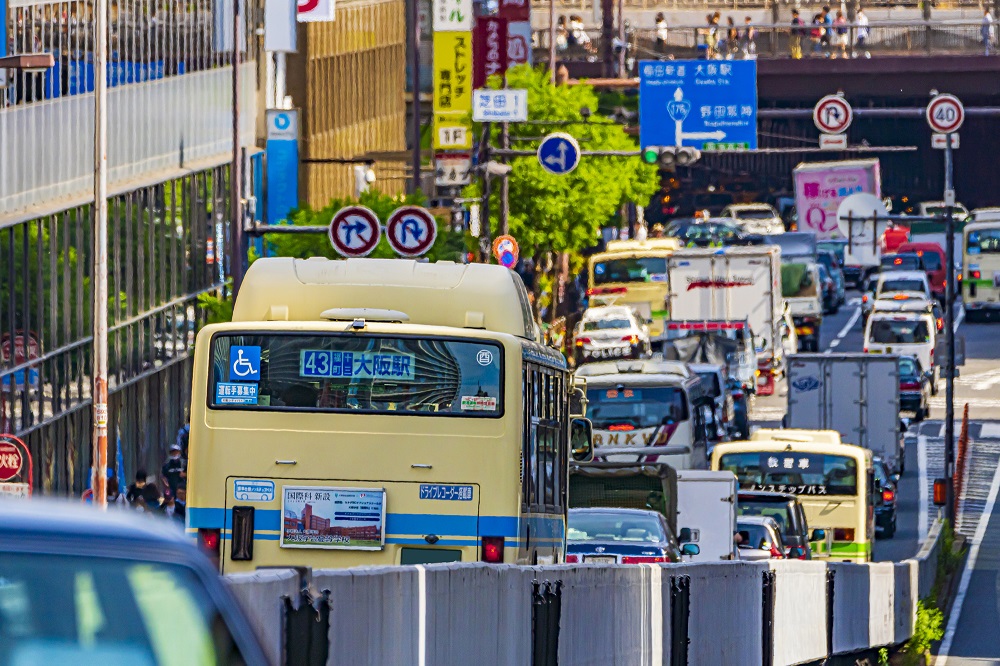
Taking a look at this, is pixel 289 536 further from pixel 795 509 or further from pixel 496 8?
pixel 496 8

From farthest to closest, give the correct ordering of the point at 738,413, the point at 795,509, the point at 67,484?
the point at 738,413
the point at 67,484
the point at 795,509

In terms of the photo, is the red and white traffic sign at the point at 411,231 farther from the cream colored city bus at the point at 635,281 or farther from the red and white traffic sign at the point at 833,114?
the cream colored city bus at the point at 635,281

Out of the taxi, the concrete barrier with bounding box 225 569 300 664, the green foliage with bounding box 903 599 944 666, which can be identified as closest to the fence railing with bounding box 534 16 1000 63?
the taxi

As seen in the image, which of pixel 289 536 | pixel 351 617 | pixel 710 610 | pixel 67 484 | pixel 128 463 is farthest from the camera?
pixel 128 463

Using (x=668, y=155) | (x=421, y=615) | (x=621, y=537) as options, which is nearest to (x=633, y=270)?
(x=668, y=155)

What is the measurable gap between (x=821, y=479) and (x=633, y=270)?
2731cm

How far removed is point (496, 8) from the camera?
70.1 meters

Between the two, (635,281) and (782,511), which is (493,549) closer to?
(782,511)

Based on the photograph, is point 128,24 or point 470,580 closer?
point 470,580

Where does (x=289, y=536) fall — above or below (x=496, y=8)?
below

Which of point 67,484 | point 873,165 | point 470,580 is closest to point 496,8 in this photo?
point 873,165

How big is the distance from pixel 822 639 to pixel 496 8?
1948 inches

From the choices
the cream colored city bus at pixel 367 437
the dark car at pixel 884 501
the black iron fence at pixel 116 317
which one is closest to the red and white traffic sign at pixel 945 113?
the dark car at pixel 884 501

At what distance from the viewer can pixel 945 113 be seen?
54.2 m
